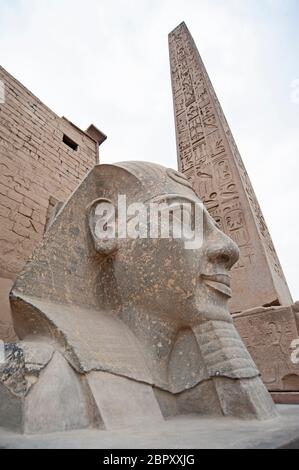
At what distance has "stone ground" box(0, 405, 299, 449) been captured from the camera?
934 mm

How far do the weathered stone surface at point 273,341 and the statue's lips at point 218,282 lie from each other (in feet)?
5.45

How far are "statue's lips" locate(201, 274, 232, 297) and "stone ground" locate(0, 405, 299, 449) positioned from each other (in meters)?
0.64

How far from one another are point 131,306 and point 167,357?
13.0 inches

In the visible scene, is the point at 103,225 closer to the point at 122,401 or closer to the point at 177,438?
the point at 122,401

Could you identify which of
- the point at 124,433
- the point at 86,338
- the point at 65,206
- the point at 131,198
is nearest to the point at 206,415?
the point at 124,433

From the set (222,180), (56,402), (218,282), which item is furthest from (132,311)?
(222,180)

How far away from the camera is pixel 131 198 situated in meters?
1.90

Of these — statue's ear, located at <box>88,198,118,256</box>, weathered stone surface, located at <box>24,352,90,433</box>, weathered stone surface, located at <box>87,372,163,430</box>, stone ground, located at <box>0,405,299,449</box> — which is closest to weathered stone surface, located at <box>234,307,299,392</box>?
stone ground, located at <box>0,405,299,449</box>

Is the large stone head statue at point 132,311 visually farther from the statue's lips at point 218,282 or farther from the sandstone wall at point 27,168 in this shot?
the sandstone wall at point 27,168

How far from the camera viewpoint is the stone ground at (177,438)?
93 cm

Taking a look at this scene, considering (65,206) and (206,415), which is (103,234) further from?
(206,415)

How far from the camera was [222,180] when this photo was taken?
4.44 m

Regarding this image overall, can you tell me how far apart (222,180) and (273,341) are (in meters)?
2.25

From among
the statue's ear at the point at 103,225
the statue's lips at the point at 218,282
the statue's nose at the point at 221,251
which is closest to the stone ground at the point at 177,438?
the statue's lips at the point at 218,282
